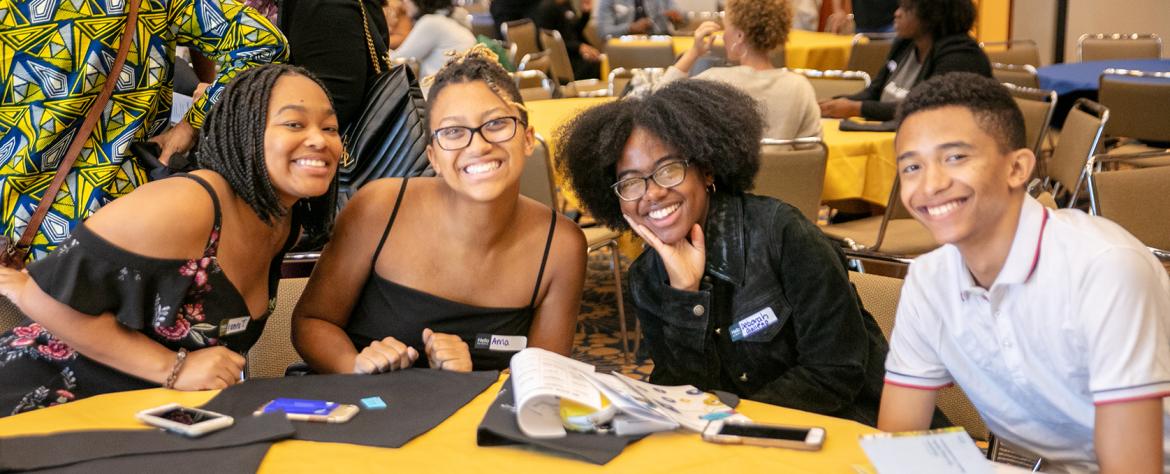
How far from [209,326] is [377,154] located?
999mm

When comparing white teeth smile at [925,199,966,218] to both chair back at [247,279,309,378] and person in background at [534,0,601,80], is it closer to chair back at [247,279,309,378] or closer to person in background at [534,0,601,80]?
chair back at [247,279,309,378]

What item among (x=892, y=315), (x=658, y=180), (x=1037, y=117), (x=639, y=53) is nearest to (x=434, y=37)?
(x=639, y=53)

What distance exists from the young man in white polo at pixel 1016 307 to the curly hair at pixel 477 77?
906 millimetres

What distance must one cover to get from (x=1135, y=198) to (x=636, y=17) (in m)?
7.21

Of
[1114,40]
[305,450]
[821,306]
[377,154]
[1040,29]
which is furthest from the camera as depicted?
[1040,29]

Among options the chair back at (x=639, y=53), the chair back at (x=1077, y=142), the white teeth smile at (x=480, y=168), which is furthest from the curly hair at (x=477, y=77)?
the chair back at (x=639, y=53)

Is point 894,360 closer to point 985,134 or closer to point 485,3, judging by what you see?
point 985,134

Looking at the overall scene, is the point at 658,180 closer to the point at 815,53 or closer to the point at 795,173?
the point at 795,173

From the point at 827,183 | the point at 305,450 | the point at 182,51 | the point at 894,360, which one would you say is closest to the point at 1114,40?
the point at 827,183

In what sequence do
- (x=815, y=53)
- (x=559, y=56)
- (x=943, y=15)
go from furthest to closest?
(x=815, y=53)
(x=559, y=56)
(x=943, y=15)

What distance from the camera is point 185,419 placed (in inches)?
72.8

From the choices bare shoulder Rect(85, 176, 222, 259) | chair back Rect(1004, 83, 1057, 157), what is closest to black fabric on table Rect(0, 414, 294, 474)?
bare shoulder Rect(85, 176, 222, 259)

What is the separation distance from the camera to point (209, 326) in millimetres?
2252

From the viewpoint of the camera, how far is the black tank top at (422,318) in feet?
8.21
